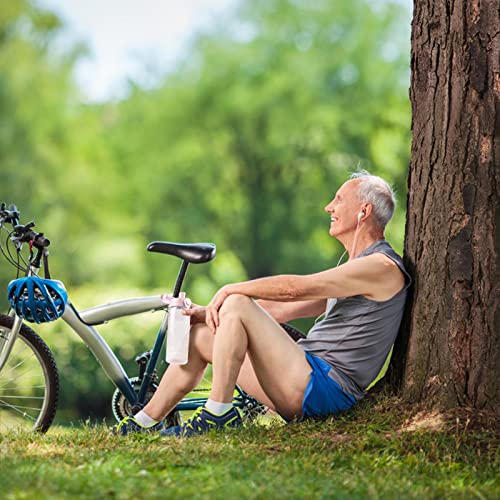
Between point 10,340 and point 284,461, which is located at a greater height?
point 10,340

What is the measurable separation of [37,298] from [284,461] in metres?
1.53

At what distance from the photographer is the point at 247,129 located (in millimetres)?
24203

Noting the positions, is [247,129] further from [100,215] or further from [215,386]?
[215,386]

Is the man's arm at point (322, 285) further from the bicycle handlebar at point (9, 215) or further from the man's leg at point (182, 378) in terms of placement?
the bicycle handlebar at point (9, 215)

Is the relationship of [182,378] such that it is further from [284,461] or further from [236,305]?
[284,461]

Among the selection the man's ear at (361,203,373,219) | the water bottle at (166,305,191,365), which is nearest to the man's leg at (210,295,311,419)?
the water bottle at (166,305,191,365)

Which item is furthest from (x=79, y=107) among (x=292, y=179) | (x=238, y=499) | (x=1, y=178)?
(x=238, y=499)

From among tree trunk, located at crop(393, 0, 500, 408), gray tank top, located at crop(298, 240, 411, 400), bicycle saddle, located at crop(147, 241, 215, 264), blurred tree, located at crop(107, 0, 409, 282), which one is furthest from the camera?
blurred tree, located at crop(107, 0, 409, 282)

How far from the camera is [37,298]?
441cm

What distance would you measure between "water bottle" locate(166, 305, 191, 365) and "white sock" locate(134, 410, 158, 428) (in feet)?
1.03

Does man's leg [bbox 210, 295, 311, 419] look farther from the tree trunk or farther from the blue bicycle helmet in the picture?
the blue bicycle helmet

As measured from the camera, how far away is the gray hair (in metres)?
4.50

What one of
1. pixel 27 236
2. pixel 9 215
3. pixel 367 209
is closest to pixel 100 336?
pixel 27 236

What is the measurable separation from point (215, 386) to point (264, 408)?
2.58 ft
